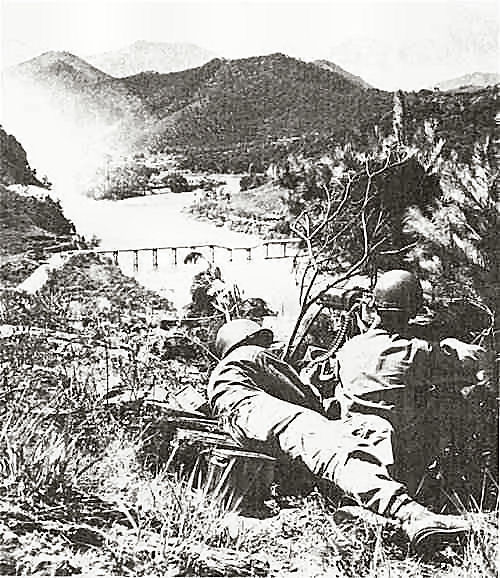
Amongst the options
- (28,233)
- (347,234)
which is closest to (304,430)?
(347,234)

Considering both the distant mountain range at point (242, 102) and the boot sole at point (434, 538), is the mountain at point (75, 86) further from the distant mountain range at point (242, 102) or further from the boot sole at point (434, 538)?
the boot sole at point (434, 538)

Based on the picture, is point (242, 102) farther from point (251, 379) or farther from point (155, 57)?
point (251, 379)

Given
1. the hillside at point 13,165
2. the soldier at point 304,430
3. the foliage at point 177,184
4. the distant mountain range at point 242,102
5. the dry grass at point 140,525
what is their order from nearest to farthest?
the dry grass at point 140,525 → the soldier at point 304,430 → the hillside at point 13,165 → the foliage at point 177,184 → the distant mountain range at point 242,102

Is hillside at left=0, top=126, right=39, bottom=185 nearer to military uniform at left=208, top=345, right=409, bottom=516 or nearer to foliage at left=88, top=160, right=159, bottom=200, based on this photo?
foliage at left=88, top=160, right=159, bottom=200

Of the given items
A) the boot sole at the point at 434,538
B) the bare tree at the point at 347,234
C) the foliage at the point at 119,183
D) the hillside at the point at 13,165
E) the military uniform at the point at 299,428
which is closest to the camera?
the boot sole at the point at 434,538

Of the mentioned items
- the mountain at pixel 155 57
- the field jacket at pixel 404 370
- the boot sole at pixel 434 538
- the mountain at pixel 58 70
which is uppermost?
the mountain at pixel 58 70

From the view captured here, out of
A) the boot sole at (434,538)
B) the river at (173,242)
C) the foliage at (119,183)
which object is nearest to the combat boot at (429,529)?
the boot sole at (434,538)

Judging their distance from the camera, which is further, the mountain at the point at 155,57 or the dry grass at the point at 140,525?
the mountain at the point at 155,57

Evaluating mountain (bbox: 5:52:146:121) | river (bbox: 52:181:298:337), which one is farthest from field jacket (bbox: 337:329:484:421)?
mountain (bbox: 5:52:146:121)
